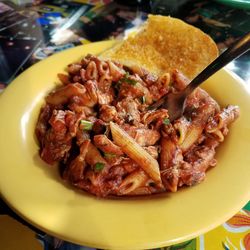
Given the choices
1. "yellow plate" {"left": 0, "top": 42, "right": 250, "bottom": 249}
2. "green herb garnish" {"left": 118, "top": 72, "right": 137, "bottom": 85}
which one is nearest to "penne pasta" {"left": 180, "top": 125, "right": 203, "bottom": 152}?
"yellow plate" {"left": 0, "top": 42, "right": 250, "bottom": 249}

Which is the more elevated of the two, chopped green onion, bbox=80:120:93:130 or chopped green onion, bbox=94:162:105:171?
chopped green onion, bbox=80:120:93:130

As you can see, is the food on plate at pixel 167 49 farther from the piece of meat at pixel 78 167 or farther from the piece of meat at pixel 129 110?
the piece of meat at pixel 78 167

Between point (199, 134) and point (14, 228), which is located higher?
point (199, 134)

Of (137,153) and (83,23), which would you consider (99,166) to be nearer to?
(137,153)

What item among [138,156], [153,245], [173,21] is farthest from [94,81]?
[153,245]

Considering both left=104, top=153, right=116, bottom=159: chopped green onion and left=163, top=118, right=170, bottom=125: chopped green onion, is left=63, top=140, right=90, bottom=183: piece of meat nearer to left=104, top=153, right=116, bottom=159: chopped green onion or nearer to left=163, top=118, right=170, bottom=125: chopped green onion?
left=104, top=153, right=116, bottom=159: chopped green onion

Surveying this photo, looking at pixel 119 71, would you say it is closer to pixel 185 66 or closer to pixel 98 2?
pixel 185 66

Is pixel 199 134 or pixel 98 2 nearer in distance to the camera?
pixel 199 134
